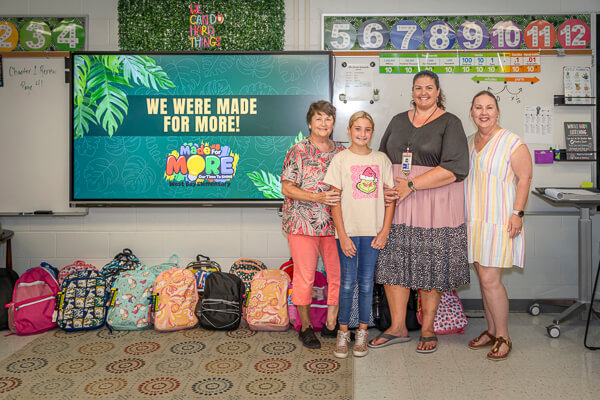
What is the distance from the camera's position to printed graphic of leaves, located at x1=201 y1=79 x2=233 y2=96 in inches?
138

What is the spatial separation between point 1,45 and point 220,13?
169cm

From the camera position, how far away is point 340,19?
354 centimetres

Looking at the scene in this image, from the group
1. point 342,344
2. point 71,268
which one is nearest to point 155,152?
point 71,268

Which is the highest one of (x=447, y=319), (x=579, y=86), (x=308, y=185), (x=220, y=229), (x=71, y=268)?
(x=579, y=86)

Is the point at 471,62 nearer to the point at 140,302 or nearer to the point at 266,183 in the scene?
the point at 266,183

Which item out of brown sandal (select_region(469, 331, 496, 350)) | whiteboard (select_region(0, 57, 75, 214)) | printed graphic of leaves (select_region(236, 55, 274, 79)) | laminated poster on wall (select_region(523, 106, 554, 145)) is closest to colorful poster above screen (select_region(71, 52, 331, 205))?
printed graphic of leaves (select_region(236, 55, 274, 79))

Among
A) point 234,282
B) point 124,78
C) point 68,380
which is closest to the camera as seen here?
point 68,380

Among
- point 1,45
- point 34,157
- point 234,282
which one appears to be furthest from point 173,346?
point 1,45

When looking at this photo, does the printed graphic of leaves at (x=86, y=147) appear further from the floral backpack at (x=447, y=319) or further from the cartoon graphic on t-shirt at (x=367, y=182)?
the floral backpack at (x=447, y=319)

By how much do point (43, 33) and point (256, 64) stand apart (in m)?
1.65

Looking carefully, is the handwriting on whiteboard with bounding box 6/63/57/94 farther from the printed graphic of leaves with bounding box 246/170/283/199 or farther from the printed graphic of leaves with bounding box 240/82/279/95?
the printed graphic of leaves with bounding box 246/170/283/199

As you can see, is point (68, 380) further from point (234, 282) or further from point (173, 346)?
point (234, 282)

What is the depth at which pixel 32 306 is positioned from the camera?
309 cm

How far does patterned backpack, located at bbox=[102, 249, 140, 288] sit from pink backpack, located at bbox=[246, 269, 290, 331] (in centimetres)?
100
